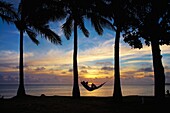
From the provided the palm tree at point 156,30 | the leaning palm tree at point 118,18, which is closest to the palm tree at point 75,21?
the leaning palm tree at point 118,18

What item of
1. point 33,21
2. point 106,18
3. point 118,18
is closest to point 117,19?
point 118,18

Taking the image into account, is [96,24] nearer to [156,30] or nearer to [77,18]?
[77,18]

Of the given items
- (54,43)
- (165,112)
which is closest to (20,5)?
(54,43)

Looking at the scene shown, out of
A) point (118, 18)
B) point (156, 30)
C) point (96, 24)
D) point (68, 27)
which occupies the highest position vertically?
point (96, 24)

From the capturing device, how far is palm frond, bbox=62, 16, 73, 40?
20922 millimetres

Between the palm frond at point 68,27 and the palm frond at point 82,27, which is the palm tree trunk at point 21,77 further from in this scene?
the palm frond at point 82,27

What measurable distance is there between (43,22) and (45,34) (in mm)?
1172

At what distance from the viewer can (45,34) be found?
21.0 m

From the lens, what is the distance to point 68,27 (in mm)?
21281

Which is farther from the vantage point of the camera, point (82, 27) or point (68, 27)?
point (82, 27)

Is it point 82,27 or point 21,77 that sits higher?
point 82,27

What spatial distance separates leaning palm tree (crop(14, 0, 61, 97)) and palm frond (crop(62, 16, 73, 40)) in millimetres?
942

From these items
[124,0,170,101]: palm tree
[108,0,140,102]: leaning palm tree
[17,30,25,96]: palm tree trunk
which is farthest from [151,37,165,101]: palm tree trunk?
[17,30,25,96]: palm tree trunk

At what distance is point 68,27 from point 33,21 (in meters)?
3.11
